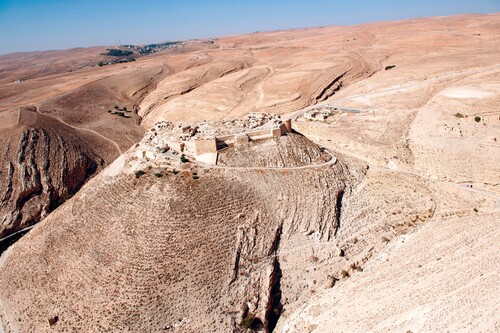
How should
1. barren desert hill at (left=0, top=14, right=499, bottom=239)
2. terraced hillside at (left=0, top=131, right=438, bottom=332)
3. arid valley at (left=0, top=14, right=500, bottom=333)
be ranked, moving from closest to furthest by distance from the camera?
arid valley at (left=0, top=14, right=500, bottom=333) < terraced hillside at (left=0, top=131, right=438, bottom=332) < barren desert hill at (left=0, top=14, right=499, bottom=239)

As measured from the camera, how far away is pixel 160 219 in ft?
86.2

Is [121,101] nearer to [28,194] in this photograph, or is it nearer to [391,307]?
[28,194]

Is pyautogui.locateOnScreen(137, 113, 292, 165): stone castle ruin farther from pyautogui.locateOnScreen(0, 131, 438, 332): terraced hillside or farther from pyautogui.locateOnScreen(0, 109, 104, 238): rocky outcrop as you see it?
pyautogui.locateOnScreen(0, 109, 104, 238): rocky outcrop

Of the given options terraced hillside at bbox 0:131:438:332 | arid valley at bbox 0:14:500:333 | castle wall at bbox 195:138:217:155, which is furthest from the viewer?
castle wall at bbox 195:138:217:155

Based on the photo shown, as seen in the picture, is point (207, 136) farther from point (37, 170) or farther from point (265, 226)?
point (37, 170)

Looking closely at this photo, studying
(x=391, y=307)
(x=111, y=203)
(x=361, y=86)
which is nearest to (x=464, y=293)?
(x=391, y=307)

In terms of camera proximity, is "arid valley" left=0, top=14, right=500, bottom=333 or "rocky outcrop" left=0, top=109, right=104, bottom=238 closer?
"arid valley" left=0, top=14, right=500, bottom=333

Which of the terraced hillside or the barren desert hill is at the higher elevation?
the barren desert hill

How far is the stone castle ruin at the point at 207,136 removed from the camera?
31.6 meters

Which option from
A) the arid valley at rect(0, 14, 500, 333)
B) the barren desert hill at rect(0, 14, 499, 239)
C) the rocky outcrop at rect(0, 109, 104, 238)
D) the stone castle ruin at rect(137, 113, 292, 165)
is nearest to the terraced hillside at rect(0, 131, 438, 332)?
the arid valley at rect(0, 14, 500, 333)

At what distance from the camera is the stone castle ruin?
104 feet

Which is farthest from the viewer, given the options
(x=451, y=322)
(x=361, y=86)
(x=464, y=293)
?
(x=361, y=86)

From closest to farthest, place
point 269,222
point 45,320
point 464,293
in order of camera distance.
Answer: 1. point 464,293
2. point 45,320
3. point 269,222

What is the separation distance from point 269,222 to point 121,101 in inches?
2520
